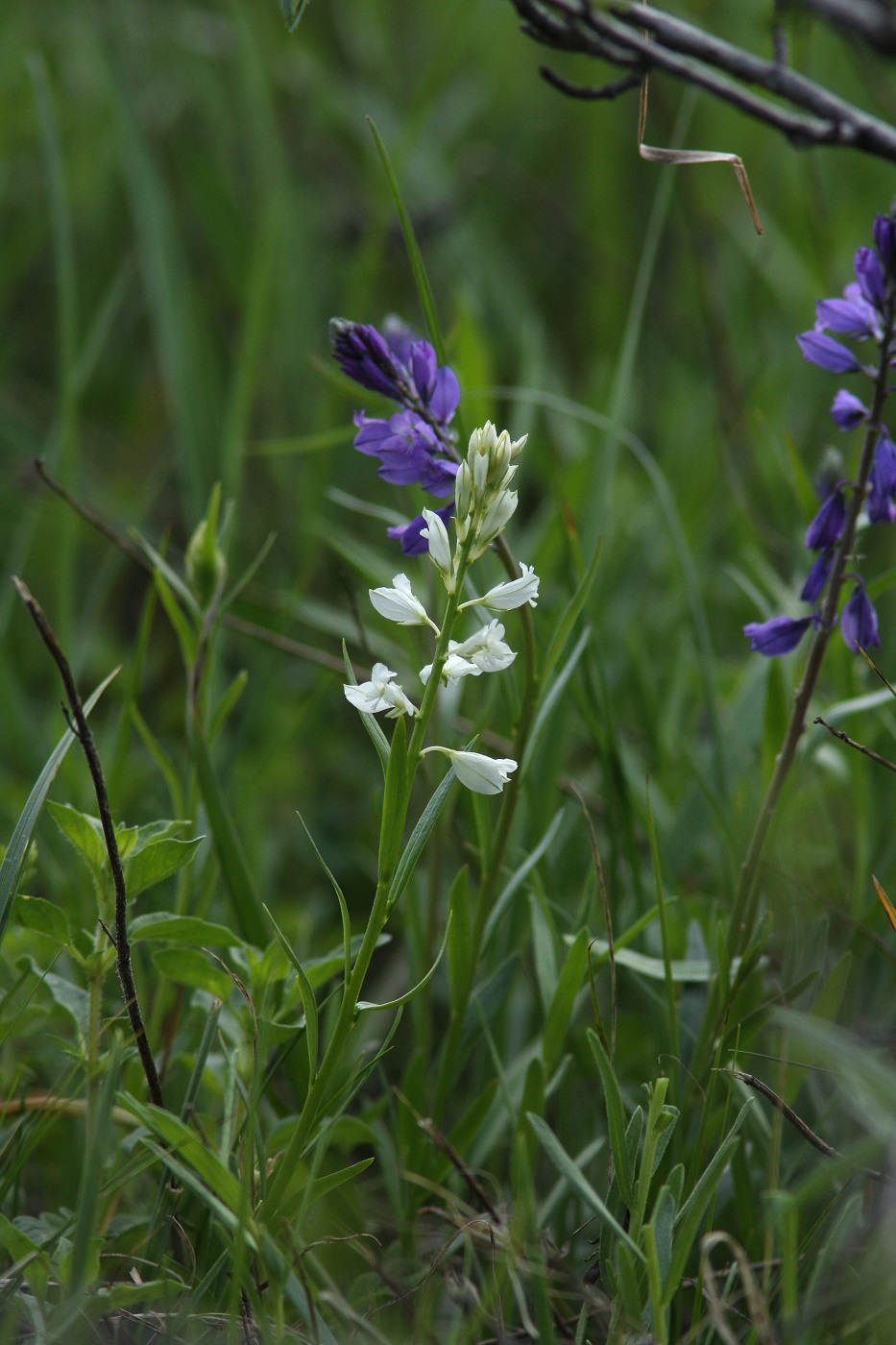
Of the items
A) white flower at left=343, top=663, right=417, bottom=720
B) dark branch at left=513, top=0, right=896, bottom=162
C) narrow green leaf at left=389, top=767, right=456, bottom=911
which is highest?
dark branch at left=513, top=0, right=896, bottom=162

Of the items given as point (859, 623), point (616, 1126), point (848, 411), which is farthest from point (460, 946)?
point (848, 411)

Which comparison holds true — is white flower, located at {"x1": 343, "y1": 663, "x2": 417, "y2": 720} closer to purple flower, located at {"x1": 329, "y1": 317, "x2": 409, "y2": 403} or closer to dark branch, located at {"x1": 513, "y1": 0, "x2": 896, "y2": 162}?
purple flower, located at {"x1": 329, "y1": 317, "x2": 409, "y2": 403}

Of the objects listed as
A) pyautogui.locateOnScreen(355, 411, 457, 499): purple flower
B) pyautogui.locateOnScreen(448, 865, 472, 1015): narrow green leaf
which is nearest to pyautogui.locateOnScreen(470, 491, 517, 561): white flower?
pyautogui.locateOnScreen(355, 411, 457, 499): purple flower

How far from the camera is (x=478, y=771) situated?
944mm

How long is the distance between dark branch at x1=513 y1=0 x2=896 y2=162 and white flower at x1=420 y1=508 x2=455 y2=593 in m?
0.62

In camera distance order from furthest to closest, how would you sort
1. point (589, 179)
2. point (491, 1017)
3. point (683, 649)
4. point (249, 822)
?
point (589, 179), point (683, 649), point (249, 822), point (491, 1017)

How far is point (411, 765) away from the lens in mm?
932

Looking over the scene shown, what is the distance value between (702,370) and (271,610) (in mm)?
1925

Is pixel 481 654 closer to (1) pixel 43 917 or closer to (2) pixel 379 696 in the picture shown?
(2) pixel 379 696

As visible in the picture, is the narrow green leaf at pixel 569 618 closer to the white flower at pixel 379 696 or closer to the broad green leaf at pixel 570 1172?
the white flower at pixel 379 696

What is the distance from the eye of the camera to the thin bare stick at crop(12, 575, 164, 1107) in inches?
37.6

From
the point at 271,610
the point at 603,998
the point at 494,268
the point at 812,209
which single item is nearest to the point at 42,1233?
the point at 603,998

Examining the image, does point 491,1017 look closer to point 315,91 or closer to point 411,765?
point 411,765

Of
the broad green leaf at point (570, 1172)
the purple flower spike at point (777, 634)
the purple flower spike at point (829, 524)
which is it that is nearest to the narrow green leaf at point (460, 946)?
the broad green leaf at point (570, 1172)
